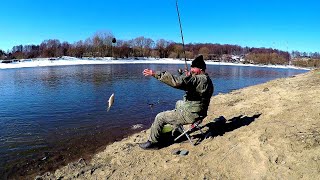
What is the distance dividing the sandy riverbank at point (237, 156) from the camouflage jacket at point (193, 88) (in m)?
0.97

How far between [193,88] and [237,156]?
5.84ft

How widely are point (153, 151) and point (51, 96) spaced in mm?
15072

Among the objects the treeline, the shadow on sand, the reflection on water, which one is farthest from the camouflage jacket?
the treeline

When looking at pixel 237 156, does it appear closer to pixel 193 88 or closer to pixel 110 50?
pixel 193 88

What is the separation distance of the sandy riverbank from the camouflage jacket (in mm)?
974

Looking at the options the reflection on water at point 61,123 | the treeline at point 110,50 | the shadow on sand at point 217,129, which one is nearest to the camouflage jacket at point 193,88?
the shadow on sand at point 217,129

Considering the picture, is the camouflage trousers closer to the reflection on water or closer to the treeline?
the reflection on water

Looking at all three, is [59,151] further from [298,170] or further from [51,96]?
[51,96]

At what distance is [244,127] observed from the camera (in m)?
7.70

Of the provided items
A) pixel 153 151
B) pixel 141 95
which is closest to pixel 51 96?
pixel 141 95

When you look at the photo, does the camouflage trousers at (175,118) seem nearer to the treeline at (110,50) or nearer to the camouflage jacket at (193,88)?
the camouflage jacket at (193,88)

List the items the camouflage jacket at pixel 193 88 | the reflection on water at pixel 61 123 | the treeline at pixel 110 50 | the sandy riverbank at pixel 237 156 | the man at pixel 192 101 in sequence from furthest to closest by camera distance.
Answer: the treeline at pixel 110 50 → the reflection on water at pixel 61 123 → the man at pixel 192 101 → the camouflage jacket at pixel 193 88 → the sandy riverbank at pixel 237 156

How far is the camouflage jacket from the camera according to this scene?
247 inches

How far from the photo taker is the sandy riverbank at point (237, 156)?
5.40 m
